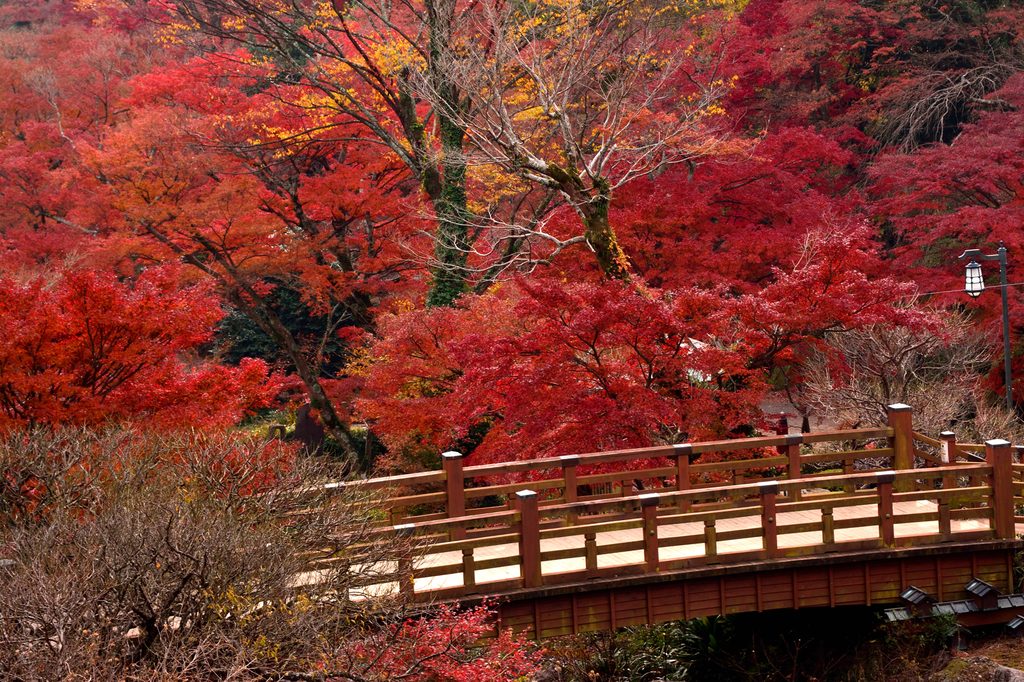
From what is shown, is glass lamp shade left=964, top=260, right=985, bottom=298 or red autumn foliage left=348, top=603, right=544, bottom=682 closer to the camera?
red autumn foliage left=348, top=603, right=544, bottom=682

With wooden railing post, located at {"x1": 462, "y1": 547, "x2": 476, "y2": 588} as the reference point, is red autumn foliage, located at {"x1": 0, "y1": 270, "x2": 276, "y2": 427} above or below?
above

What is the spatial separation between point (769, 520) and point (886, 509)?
1262 millimetres

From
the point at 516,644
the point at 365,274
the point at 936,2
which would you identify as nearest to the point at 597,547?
the point at 516,644

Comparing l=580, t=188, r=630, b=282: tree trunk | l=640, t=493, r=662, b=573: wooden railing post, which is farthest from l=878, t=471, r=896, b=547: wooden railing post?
l=580, t=188, r=630, b=282: tree trunk

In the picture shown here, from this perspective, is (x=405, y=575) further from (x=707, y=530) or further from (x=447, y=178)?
(x=447, y=178)

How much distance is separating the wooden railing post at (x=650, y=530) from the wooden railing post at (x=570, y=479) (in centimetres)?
139

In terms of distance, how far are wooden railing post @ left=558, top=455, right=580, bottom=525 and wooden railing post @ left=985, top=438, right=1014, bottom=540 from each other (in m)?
4.28

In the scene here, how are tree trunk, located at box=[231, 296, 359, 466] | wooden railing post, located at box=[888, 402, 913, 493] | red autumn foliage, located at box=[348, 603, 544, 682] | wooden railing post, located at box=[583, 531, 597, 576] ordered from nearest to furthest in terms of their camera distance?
red autumn foliage, located at box=[348, 603, 544, 682] → wooden railing post, located at box=[583, 531, 597, 576] → wooden railing post, located at box=[888, 402, 913, 493] → tree trunk, located at box=[231, 296, 359, 466]

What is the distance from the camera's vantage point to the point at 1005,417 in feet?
54.4

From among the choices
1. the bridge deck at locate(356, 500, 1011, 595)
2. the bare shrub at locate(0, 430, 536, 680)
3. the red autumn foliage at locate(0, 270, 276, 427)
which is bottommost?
the bridge deck at locate(356, 500, 1011, 595)

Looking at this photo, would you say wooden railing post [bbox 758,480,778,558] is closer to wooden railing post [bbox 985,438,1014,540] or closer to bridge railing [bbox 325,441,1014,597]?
bridge railing [bbox 325,441,1014,597]

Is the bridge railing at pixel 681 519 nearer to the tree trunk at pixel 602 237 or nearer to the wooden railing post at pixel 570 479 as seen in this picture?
the wooden railing post at pixel 570 479

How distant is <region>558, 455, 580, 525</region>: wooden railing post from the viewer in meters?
11.0

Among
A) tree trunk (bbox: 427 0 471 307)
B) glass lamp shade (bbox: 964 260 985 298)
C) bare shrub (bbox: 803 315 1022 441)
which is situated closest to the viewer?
glass lamp shade (bbox: 964 260 985 298)
